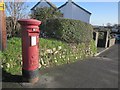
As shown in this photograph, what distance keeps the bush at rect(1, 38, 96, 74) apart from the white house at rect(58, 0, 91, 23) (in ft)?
68.6

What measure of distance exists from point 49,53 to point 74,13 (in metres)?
26.0

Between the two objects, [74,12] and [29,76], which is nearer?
[29,76]

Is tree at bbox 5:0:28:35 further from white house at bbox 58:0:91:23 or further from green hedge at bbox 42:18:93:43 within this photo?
white house at bbox 58:0:91:23

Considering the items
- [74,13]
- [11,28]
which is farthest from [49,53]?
[74,13]

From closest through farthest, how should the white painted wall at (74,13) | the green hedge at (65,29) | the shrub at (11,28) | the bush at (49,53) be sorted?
1. the bush at (49,53)
2. the green hedge at (65,29)
3. the shrub at (11,28)
4. the white painted wall at (74,13)

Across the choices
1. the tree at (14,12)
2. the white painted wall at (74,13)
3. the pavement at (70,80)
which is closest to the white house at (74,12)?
the white painted wall at (74,13)

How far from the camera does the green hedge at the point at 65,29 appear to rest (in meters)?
10.2

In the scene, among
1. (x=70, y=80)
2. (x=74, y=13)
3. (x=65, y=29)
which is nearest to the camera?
(x=70, y=80)

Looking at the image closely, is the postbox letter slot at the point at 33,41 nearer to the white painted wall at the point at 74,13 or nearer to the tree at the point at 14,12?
the tree at the point at 14,12

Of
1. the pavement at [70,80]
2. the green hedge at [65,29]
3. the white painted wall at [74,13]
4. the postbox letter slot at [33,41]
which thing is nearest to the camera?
the pavement at [70,80]

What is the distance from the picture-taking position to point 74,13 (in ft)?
110

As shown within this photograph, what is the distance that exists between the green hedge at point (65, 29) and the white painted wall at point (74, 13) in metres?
22.2

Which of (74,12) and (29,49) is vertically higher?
(74,12)

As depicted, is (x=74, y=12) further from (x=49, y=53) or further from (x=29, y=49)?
(x=29, y=49)
